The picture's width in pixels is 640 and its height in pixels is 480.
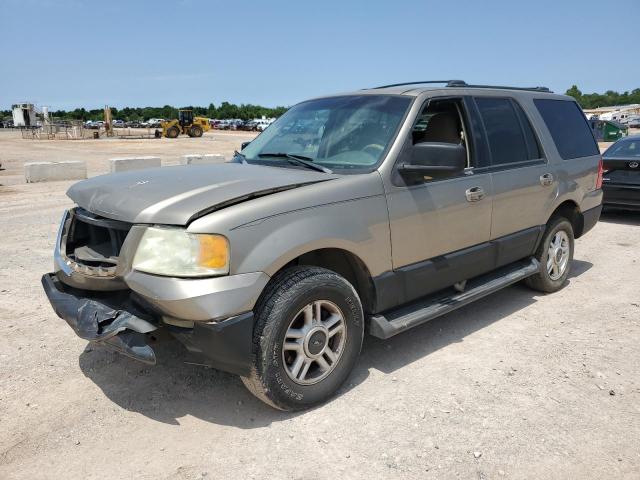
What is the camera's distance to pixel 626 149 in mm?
9492

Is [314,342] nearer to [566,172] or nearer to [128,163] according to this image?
[566,172]

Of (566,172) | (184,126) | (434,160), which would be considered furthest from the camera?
(184,126)

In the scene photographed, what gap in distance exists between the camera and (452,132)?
431cm

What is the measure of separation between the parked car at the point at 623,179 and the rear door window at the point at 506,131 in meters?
5.05

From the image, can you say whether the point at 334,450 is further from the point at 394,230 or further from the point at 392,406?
the point at 394,230

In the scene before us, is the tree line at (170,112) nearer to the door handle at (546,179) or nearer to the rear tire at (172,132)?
the rear tire at (172,132)

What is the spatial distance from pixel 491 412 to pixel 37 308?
400 cm

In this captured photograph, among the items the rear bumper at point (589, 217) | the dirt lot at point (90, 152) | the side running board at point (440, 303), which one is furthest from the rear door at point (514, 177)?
the dirt lot at point (90, 152)

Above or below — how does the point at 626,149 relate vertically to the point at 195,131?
below

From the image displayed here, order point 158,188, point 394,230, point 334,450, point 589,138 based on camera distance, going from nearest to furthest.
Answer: point 334,450
point 158,188
point 394,230
point 589,138

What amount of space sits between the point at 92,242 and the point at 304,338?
1581 millimetres

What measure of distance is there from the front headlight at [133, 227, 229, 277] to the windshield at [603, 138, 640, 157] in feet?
29.2

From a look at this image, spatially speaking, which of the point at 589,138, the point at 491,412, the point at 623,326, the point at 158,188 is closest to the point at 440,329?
the point at 491,412

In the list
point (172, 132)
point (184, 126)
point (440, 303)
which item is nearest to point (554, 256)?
point (440, 303)
